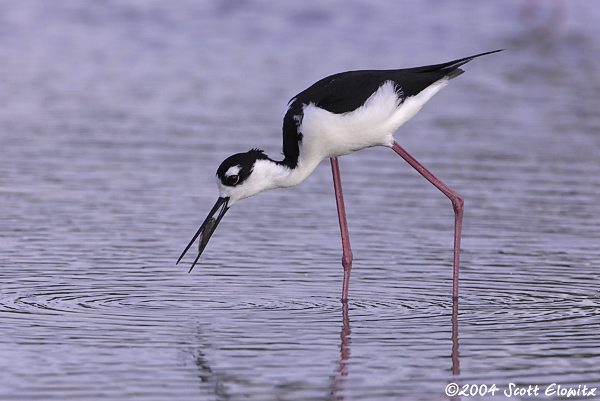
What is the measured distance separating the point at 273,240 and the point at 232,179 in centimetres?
142

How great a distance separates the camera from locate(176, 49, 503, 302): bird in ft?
22.8

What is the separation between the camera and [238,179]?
274 inches

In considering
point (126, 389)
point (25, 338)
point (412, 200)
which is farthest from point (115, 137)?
point (126, 389)

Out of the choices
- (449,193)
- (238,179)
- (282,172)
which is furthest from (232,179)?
(449,193)

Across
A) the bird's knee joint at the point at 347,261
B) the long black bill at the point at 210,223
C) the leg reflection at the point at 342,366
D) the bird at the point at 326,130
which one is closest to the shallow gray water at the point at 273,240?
the leg reflection at the point at 342,366

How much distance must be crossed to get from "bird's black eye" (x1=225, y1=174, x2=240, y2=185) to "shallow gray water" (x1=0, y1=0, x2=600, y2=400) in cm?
62

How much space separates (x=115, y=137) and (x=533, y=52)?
978cm

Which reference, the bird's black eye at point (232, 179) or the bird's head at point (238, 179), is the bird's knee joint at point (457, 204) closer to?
the bird's head at point (238, 179)

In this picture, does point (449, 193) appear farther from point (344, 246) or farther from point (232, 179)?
point (232, 179)

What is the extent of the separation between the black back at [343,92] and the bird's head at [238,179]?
0.20 metres

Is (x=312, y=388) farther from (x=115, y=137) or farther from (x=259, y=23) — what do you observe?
(x=259, y=23)

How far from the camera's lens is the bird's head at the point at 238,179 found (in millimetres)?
6902

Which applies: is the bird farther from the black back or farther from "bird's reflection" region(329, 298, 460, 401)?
"bird's reflection" region(329, 298, 460, 401)

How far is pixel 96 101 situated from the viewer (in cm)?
1395
